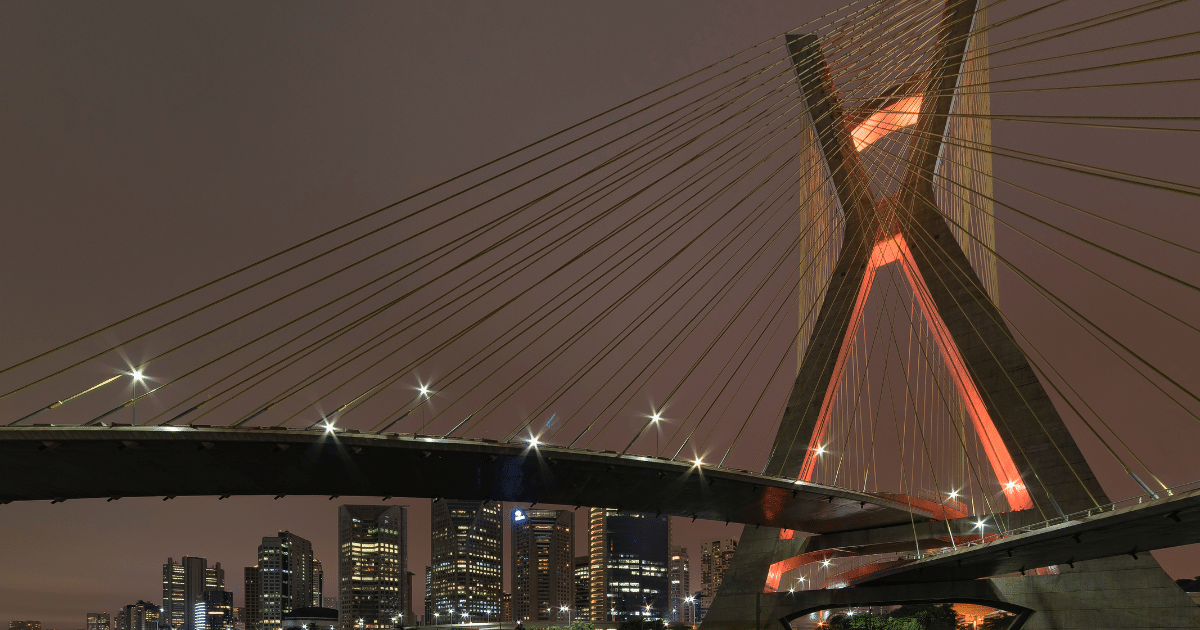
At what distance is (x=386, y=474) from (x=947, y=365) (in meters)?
19.8

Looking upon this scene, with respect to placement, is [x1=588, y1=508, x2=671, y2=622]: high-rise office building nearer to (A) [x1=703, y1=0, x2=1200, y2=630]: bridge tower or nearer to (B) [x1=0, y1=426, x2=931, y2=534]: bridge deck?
(A) [x1=703, y1=0, x2=1200, y2=630]: bridge tower

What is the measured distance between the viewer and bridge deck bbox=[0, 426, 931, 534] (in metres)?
17.9

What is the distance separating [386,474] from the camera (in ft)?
76.0

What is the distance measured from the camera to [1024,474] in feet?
88.0

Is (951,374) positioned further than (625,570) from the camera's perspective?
No

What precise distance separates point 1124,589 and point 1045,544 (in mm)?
6836

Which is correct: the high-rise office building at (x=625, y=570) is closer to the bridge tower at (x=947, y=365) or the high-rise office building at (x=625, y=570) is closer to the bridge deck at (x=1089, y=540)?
the bridge tower at (x=947, y=365)

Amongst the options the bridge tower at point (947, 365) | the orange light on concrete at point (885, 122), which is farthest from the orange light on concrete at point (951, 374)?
the orange light on concrete at point (885, 122)

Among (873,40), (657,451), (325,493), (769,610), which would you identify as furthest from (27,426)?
(769,610)

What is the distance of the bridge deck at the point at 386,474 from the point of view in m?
17.9

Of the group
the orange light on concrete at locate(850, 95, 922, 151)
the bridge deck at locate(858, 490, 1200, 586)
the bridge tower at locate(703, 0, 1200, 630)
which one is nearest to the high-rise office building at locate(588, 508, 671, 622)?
the bridge tower at locate(703, 0, 1200, 630)

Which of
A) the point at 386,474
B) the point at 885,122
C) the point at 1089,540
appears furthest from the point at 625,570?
the point at 1089,540

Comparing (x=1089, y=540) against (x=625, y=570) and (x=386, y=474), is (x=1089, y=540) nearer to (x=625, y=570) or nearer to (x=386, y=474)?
(x=386, y=474)

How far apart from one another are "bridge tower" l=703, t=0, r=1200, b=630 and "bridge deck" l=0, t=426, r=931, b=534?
2.82 metres
